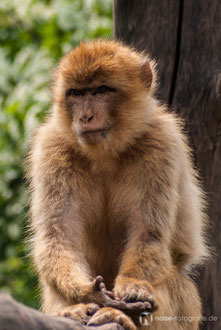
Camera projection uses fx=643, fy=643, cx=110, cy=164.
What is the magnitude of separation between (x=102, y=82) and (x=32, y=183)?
2.99 ft

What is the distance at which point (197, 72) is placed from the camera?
5.27 meters

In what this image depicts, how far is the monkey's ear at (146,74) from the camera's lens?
4.63 meters

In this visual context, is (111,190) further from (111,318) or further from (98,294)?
(111,318)

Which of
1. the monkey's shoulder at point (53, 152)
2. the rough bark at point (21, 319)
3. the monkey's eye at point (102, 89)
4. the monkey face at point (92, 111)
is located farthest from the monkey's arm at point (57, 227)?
the rough bark at point (21, 319)

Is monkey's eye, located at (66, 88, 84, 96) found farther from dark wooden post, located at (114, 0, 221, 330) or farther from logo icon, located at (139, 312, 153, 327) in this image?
logo icon, located at (139, 312, 153, 327)

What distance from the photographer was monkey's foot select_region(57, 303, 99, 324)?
357 centimetres

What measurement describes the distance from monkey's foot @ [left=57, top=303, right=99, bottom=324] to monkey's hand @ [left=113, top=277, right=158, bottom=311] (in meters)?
0.18

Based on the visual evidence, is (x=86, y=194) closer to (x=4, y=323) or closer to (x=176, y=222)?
(x=176, y=222)

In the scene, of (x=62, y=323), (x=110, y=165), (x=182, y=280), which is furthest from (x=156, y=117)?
(x=62, y=323)

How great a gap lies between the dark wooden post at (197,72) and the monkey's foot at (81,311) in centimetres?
186

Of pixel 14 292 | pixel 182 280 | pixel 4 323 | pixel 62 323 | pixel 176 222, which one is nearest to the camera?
pixel 4 323

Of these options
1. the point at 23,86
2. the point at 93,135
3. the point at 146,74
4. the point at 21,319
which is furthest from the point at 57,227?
the point at 23,86

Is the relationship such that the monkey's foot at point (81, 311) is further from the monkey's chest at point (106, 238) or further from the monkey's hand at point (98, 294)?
the monkey's chest at point (106, 238)

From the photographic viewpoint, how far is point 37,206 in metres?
4.34
